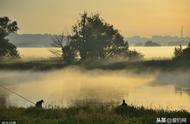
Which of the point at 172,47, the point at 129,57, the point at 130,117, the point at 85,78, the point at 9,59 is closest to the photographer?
the point at 130,117

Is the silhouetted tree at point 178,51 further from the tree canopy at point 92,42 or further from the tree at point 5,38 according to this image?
the tree at point 5,38

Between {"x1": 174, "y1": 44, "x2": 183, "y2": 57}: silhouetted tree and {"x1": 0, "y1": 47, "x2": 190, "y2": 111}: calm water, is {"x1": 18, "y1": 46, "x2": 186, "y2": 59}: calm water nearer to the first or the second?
{"x1": 0, "y1": 47, "x2": 190, "y2": 111}: calm water

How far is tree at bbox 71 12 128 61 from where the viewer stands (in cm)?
5062

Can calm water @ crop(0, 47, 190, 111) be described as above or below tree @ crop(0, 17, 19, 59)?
below

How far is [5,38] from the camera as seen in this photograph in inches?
1794

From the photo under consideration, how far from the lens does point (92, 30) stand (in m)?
51.6

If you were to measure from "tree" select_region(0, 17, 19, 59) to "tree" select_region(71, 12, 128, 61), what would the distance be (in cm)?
950

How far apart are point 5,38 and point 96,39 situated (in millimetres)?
13296

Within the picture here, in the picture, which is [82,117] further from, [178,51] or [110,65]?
[110,65]

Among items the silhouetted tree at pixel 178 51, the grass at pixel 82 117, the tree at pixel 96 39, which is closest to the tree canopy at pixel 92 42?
the tree at pixel 96 39

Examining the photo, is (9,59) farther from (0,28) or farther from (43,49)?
(43,49)

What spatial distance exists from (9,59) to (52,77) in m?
19.1

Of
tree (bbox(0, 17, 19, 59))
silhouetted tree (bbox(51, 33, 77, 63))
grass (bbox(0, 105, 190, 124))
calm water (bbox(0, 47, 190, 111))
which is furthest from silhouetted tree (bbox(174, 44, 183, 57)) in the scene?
grass (bbox(0, 105, 190, 124))

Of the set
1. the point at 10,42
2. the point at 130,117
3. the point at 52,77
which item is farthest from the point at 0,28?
the point at 130,117
